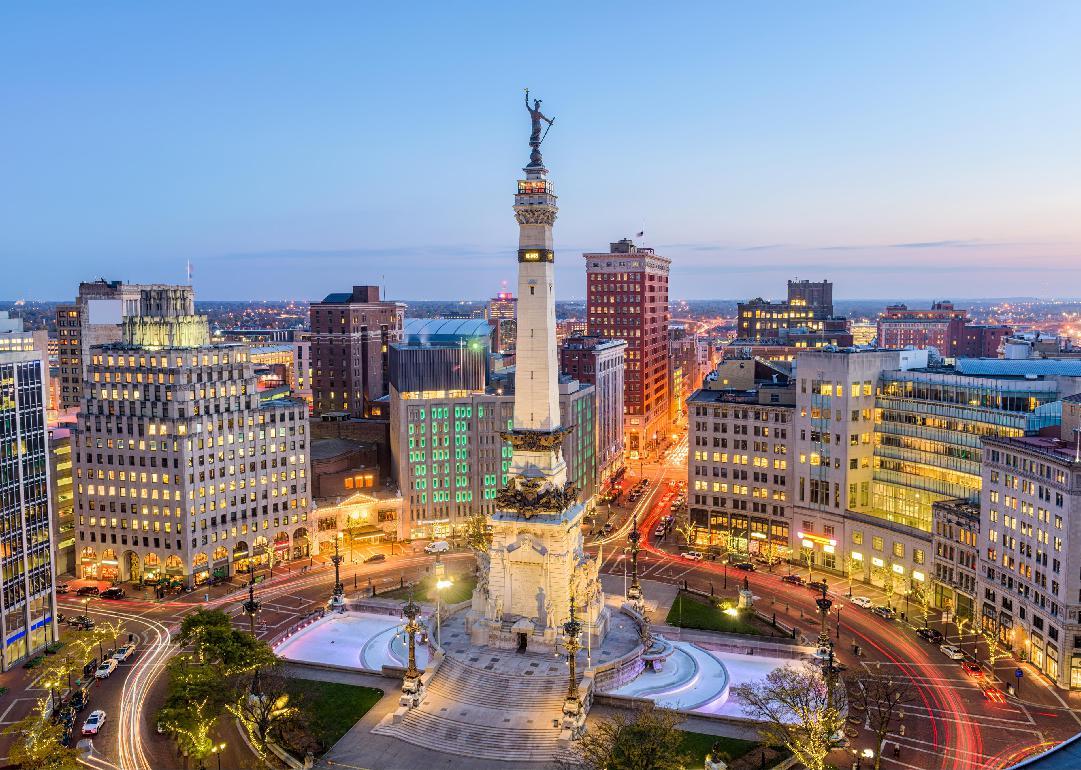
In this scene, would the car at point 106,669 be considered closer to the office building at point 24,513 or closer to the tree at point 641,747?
the office building at point 24,513

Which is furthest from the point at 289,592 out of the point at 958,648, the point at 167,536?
the point at 958,648

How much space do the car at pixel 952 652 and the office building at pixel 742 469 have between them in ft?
123

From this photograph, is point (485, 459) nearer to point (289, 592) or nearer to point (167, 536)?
point (289, 592)

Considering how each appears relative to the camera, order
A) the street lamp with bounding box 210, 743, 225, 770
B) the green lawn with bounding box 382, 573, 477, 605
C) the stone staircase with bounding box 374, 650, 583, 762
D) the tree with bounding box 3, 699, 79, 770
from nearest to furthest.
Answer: the tree with bounding box 3, 699, 79, 770, the street lamp with bounding box 210, 743, 225, 770, the stone staircase with bounding box 374, 650, 583, 762, the green lawn with bounding box 382, 573, 477, 605

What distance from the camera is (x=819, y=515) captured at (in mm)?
132125

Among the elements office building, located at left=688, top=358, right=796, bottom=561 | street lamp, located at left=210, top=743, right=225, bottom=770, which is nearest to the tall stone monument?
street lamp, located at left=210, top=743, right=225, bottom=770

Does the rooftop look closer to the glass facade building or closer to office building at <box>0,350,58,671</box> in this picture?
office building at <box>0,350,58,671</box>

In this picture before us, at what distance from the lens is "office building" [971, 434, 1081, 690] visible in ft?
295

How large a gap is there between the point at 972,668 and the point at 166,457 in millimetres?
106195

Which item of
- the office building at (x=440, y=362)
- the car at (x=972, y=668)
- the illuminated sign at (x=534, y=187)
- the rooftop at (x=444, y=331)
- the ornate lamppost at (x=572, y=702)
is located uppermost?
the illuminated sign at (x=534, y=187)

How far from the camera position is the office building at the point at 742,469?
138 meters

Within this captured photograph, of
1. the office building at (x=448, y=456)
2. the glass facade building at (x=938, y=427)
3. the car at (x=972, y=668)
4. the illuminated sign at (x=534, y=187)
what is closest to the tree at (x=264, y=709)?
the illuminated sign at (x=534, y=187)

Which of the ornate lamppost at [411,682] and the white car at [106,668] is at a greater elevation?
the ornate lamppost at [411,682]

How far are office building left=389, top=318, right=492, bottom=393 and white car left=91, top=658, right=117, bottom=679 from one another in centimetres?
6442
